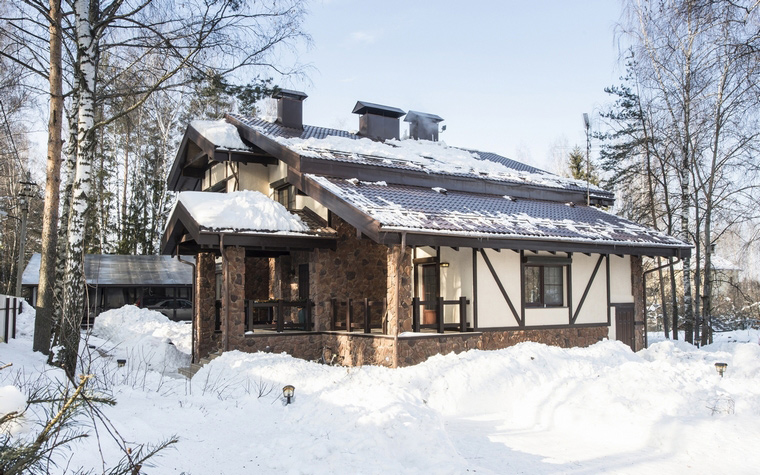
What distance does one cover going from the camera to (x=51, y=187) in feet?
36.3

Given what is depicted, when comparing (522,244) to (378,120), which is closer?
(522,244)

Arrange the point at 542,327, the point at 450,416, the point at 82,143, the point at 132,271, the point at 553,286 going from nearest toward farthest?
the point at 450,416 → the point at 82,143 → the point at 542,327 → the point at 553,286 → the point at 132,271

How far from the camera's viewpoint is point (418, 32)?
45.2 ft

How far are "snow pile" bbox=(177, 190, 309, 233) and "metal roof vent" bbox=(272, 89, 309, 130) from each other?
4328mm

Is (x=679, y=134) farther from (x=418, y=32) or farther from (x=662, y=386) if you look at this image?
(x=662, y=386)

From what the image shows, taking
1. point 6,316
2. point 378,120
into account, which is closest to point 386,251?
point 378,120

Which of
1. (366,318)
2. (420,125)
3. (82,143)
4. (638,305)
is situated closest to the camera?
(82,143)

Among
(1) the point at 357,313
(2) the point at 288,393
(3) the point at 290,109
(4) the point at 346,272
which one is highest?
(3) the point at 290,109

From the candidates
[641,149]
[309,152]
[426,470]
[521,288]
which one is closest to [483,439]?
[426,470]

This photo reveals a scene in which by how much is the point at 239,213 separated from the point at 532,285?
6.96m

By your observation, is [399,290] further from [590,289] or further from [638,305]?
[638,305]

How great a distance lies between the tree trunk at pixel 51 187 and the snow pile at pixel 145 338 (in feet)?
4.64

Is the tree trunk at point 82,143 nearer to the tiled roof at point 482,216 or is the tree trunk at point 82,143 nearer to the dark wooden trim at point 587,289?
the tiled roof at point 482,216

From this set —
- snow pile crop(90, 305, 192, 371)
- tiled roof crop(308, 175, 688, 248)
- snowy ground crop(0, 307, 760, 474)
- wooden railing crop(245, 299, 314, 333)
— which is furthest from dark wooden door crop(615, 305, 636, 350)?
snow pile crop(90, 305, 192, 371)
